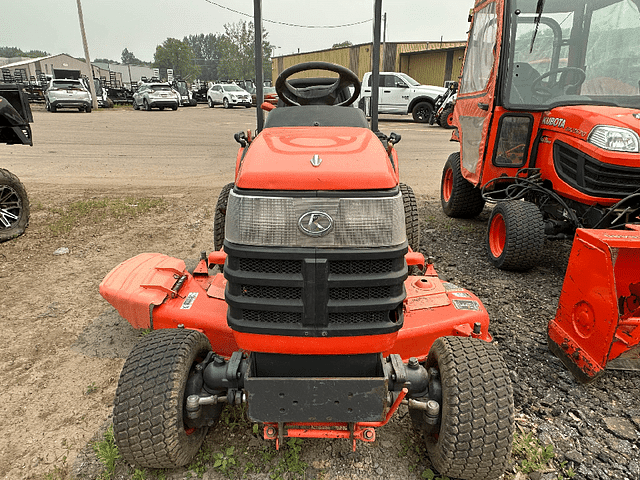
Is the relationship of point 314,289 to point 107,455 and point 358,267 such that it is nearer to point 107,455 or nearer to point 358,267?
point 358,267

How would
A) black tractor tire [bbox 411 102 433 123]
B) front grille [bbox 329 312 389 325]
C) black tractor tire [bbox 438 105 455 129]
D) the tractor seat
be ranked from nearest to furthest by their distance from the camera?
front grille [bbox 329 312 389 325] → the tractor seat → black tractor tire [bbox 438 105 455 129] → black tractor tire [bbox 411 102 433 123]

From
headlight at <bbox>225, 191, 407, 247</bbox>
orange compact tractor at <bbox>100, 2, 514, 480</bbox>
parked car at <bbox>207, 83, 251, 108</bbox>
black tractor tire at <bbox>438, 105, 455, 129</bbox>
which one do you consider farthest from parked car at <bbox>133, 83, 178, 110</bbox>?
headlight at <bbox>225, 191, 407, 247</bbox>

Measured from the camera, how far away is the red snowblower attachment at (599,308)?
240 cm

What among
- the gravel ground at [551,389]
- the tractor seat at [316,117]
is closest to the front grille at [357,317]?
the gravel ground at [551,389]

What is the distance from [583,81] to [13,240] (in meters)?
5.94

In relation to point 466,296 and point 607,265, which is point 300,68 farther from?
point 607,265

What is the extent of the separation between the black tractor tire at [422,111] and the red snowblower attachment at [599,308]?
49.2 ft

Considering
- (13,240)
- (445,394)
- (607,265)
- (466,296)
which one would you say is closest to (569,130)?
(607,265)

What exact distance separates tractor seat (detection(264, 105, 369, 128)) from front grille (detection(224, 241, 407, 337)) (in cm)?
112

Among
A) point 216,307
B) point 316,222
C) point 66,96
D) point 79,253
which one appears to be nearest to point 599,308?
point 316,222

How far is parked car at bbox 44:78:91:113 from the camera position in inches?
813

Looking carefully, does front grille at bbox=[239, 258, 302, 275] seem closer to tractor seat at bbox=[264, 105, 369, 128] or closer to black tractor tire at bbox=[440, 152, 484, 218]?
tractor seat at bbox=[264, 105, 369, 128]

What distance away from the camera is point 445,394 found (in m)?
1.88

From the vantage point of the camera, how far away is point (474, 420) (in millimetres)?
1818
